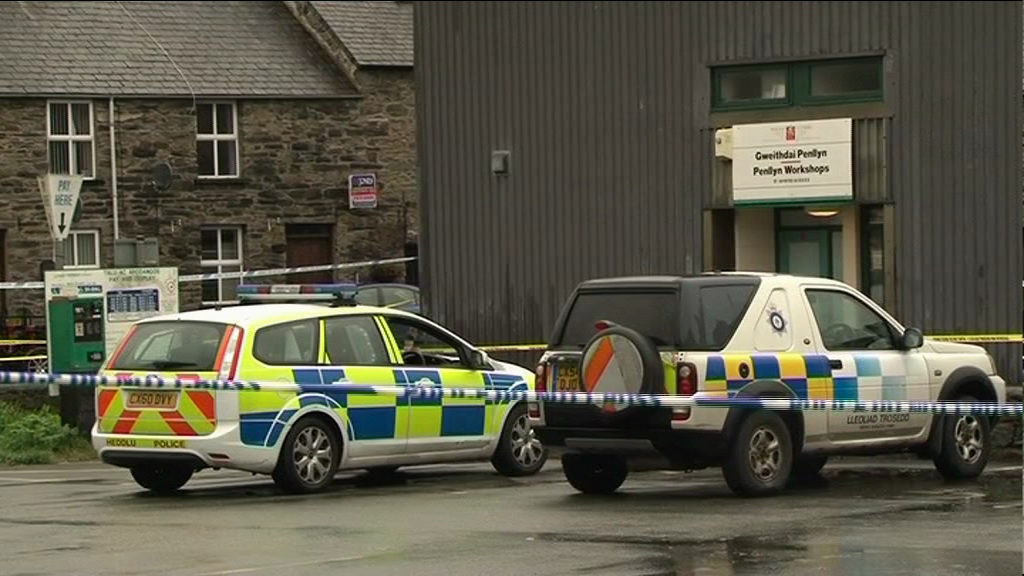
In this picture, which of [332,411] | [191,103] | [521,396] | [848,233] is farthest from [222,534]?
[191,103]

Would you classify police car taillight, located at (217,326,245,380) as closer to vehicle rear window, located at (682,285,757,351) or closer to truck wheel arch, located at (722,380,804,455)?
vehicle rear window, located at (682,285,757,351)

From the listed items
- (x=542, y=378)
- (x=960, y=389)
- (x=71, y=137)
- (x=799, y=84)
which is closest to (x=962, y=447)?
(x=960, y=389)

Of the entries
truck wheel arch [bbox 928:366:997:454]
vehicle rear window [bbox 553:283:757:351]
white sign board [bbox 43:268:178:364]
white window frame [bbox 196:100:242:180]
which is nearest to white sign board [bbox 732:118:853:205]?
white sign board [bbox 43:268:178:364]

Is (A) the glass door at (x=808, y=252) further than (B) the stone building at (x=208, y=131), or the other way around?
(B) the stone building at (x=208, y=131)

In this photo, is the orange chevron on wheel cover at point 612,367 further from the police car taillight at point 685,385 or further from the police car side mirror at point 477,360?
the police car side mirror at point 477,360

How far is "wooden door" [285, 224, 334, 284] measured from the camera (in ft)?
138


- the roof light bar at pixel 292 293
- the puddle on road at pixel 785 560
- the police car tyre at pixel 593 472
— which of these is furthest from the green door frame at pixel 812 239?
the puddle on road at pixel 785 560

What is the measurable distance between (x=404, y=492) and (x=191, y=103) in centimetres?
2547

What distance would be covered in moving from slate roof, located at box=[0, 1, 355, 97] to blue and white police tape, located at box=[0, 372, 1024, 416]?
79.5ft

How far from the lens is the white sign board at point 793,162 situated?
80.8 ft

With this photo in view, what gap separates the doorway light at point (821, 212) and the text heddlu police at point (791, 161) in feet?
2.14

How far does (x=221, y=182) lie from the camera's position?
4153cm

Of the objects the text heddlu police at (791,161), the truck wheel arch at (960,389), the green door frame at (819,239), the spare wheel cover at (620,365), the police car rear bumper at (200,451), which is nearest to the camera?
the spare wheel cover at (620,365)

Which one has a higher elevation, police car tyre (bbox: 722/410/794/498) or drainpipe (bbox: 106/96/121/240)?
drainpipe (bbox: 106/96/121/240)
